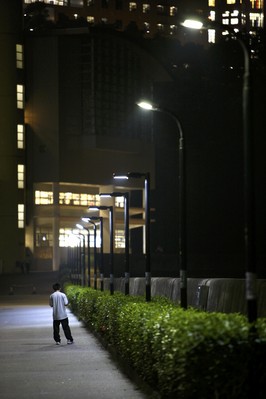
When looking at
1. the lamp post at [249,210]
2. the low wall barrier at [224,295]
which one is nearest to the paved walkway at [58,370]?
the low wall barrier at [224,295]

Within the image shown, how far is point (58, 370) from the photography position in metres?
18.4

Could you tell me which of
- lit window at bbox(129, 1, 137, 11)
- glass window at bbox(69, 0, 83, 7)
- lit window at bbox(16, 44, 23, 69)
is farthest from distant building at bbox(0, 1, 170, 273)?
lit window at bbox(129, 1, 137, 11)

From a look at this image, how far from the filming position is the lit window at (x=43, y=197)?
104 m

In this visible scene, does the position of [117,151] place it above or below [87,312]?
above

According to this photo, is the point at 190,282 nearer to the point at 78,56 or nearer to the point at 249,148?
the point at 249,148

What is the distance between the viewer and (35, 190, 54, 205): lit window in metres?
104

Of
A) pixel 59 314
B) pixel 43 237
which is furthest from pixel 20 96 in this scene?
pixel 59 314

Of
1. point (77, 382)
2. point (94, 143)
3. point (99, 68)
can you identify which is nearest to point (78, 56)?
point (99, 68)

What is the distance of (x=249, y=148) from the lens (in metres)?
11.5

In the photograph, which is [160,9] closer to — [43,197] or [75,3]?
[75,3]

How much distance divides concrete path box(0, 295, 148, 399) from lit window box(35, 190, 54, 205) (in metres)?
74.3

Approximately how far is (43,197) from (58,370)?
87.2 metres

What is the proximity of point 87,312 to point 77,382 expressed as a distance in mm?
15899

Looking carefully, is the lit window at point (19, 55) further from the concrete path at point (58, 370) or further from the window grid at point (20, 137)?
the concrete path at point (58, 370)
